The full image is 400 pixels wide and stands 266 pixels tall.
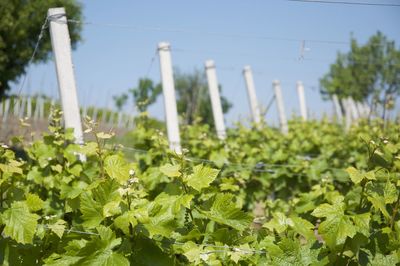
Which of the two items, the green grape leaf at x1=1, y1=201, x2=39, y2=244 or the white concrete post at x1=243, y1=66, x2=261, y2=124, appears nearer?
the green grape leaf at x1=1, y1=201, x2=39, y2=244

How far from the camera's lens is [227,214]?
1.94 m

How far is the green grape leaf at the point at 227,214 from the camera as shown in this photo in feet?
6.27

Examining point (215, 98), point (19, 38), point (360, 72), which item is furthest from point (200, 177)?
point (360, 72)

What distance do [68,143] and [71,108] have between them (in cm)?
26

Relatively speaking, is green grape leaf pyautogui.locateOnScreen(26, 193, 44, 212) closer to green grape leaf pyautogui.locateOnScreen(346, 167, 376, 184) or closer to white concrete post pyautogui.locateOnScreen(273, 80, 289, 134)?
green grape leaf pyautogui.locateOnScreen(346, 167, 376, 184)

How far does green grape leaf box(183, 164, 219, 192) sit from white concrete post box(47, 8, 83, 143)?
1.36 m

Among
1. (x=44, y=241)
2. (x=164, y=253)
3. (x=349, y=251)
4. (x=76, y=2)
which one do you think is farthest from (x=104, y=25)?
(x=76, y=2)

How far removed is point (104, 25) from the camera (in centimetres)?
360

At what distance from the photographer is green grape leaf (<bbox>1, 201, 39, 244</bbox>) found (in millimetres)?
1695

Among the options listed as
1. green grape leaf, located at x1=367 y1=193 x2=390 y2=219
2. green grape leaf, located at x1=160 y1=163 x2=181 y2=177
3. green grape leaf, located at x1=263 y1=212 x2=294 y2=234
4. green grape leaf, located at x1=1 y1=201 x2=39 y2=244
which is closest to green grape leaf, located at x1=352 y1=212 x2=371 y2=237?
green grape leaf, located at x1=367 y1=193 x2=390 y2=219

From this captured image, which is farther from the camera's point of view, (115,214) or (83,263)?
(115,214)

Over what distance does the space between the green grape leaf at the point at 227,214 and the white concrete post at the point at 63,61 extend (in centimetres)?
141

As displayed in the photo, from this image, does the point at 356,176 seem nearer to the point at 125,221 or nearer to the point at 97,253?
the point at 125,221

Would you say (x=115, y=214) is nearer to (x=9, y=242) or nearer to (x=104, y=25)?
(x=9, y=242)
